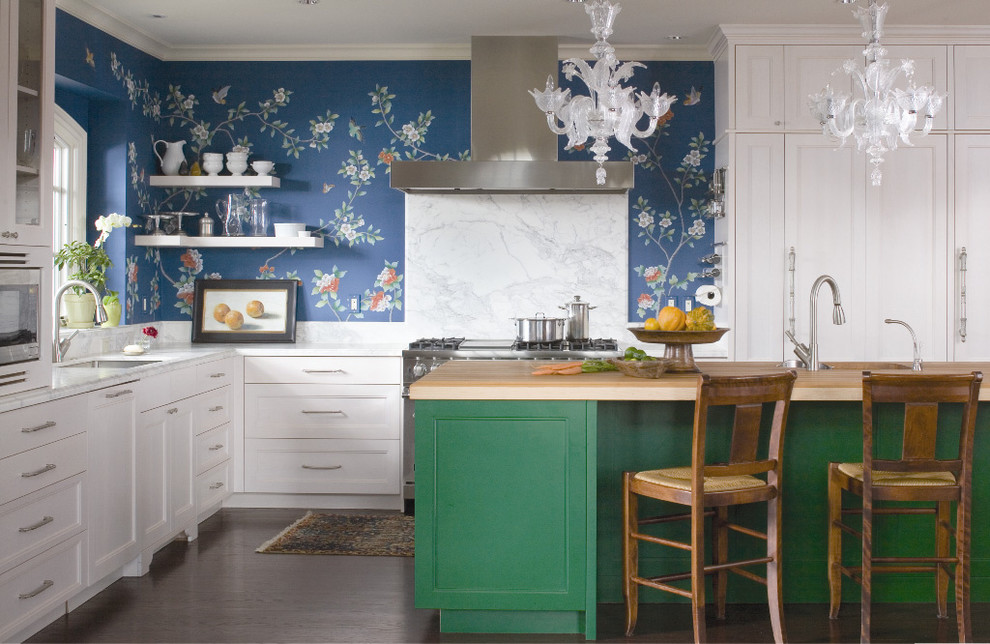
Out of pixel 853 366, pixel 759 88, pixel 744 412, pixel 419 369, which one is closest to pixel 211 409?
pixel 419 369

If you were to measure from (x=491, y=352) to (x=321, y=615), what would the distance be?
5.89ft

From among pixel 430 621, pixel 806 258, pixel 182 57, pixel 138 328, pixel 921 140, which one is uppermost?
pixel 182 57

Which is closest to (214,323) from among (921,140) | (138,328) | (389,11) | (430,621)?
(138,328)

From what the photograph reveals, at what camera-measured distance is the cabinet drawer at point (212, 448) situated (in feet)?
14.5

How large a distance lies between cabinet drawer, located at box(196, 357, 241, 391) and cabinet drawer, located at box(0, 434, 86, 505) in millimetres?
1165

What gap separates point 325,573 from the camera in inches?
149

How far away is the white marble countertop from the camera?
312cm

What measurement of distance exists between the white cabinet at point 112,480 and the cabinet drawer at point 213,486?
0.72 m

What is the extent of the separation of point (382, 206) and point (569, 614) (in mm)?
3064

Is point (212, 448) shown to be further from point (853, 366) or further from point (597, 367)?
point (853, 366)

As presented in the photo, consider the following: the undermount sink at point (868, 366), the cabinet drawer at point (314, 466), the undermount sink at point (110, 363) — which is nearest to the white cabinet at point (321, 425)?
the cabinet drawer at point (314, 466)

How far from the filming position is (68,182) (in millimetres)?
4844

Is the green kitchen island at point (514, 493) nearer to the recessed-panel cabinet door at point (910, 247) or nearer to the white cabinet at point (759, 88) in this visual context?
the recessed-panel cabinet door at point (910, 247)

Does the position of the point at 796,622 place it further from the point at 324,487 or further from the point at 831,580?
the point at 324,487
